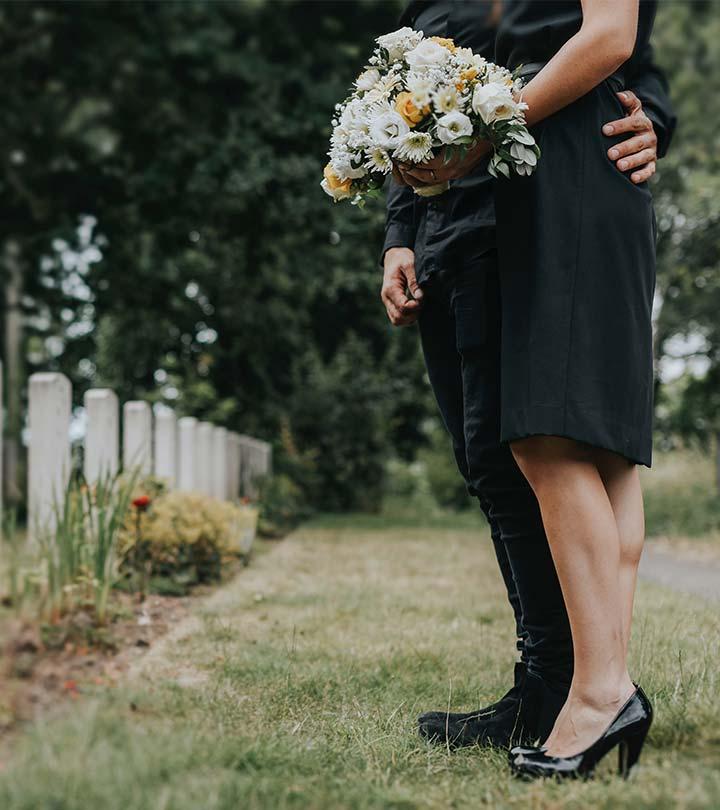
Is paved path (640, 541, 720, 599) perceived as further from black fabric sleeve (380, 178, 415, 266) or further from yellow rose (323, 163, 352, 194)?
yellow rose (323, 163, 352, 194)

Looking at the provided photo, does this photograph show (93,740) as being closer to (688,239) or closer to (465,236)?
(465,236)

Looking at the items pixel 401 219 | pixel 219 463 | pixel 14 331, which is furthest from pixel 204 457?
pixel 401 219

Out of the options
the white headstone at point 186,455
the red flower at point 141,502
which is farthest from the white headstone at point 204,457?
the red flower at point 141,502

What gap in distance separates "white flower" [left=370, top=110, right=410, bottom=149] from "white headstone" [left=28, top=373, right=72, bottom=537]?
8.88ft

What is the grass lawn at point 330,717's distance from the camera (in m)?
1.70

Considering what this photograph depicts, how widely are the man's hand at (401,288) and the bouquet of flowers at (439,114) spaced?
0.37 meters

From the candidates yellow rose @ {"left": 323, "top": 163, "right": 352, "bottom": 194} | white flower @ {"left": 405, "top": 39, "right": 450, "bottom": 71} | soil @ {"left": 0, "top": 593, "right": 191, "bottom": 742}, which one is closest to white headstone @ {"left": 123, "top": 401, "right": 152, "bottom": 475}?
soil @ {"left": 0, "top": 593, "right": 191, "bottom": 742}

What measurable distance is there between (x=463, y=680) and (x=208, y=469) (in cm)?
529

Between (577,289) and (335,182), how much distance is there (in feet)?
2.24

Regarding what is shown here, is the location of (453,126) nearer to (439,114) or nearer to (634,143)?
Result: (439,114)

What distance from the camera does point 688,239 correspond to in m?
12.3

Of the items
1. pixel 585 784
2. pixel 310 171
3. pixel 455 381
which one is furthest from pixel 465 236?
pixel 310 171

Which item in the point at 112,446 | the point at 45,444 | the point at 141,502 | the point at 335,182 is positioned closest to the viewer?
the point at 335,182

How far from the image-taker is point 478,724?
2465 mm
